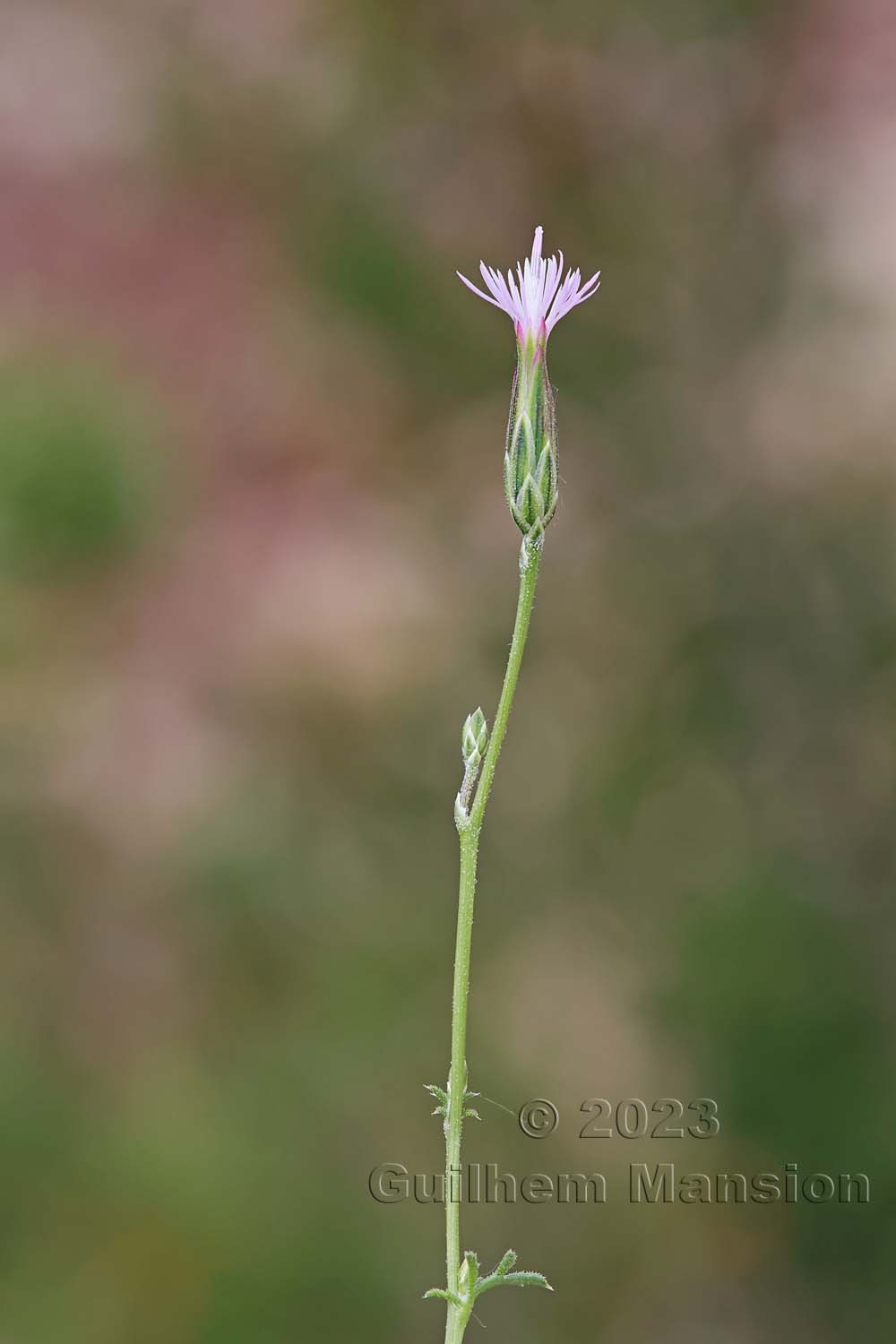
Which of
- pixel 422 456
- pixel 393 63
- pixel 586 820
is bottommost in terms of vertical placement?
pixel 586 820

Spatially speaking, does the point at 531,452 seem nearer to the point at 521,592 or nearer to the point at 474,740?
the point at 521,592

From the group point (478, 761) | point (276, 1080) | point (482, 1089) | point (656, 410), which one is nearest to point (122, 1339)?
point (276, 1080)

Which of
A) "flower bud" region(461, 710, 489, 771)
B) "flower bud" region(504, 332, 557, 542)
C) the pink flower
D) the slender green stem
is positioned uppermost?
the pink flower

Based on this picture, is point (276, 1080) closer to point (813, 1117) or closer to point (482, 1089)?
Result: point (482, 1089)

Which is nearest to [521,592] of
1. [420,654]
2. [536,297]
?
[536,297]

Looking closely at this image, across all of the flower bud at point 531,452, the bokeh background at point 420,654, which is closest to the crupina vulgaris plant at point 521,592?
the flower bud at point 531,452

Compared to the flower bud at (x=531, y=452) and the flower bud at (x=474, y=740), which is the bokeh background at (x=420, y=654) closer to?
the flower bud at (x=474, y=740)

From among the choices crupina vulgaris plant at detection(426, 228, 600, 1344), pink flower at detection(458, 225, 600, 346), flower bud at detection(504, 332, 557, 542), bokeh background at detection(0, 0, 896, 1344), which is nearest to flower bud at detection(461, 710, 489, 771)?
crupina vulgaris plant at detection(426, 228, 600, 1344)

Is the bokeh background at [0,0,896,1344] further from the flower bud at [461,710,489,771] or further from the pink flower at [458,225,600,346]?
the pink flower at [458,225,600,346]
